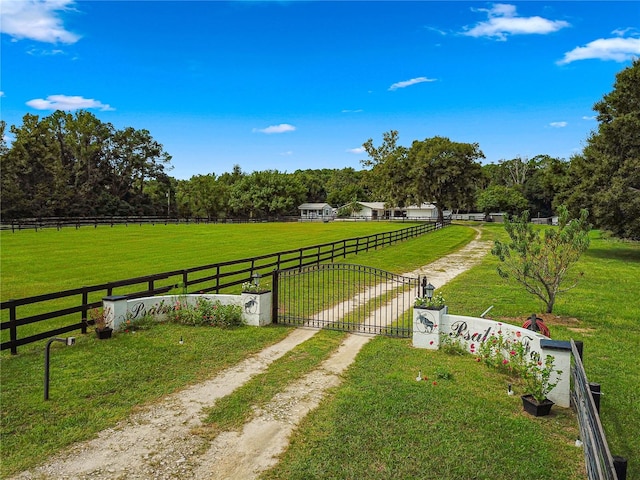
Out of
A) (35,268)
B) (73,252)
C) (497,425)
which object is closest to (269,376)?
(497,425)

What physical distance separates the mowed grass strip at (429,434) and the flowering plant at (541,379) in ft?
1.10

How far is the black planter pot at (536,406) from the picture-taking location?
6.40 metres

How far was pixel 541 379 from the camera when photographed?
6.71 metres

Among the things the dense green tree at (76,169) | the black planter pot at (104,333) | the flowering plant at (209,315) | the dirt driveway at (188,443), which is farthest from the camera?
the dense green tree at (76,169)

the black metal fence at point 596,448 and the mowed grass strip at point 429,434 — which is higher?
the black metal fence at point 596,448

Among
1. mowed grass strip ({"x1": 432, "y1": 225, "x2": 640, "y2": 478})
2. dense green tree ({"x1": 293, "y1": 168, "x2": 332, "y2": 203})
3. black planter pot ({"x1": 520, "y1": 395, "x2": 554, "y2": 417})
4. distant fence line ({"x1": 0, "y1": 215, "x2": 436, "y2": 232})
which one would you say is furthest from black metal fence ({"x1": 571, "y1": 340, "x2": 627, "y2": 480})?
dense green tree ({"x1": 293, "y1": 168, "x2": 332, "y2": 203})

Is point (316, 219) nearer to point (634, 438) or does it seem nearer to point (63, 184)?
point (63, 184)

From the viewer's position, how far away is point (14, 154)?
56406 mm

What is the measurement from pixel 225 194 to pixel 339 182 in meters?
39.4

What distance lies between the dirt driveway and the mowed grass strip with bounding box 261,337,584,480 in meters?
0.29

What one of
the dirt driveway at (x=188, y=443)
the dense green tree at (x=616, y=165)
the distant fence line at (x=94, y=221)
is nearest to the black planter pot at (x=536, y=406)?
the dirt driveway at (x=188, y=443)

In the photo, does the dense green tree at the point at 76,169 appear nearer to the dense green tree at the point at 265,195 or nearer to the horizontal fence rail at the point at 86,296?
the dense green tree at the point at 265,195

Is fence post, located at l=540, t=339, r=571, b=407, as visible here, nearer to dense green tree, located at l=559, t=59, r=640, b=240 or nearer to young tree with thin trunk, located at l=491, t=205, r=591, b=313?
young tree with thin trunk, located at l=491, t=205, r=591, b=313

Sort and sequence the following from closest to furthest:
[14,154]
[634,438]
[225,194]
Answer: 1. [634,438]
2. [14,154]
3. [225,194]
